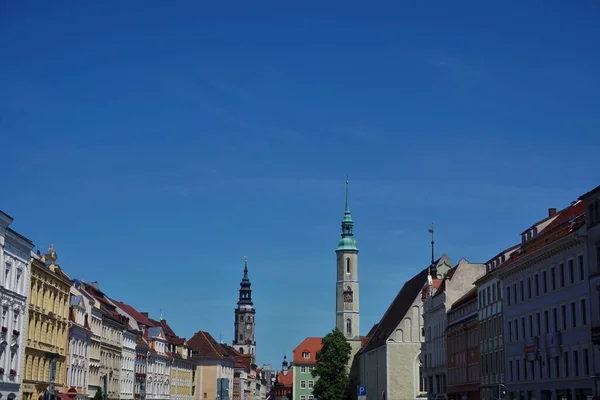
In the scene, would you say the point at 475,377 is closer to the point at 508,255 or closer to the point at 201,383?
the point at 508,255

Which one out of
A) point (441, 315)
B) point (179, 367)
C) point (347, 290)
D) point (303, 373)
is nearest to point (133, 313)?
point (179, 367)

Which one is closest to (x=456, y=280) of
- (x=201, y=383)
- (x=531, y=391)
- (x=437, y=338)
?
(x=437, y=338)

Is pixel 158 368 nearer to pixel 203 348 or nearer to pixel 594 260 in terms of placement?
pixel 203 348

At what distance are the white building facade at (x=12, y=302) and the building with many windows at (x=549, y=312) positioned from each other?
32.9 meters

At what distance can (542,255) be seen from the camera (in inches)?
2208

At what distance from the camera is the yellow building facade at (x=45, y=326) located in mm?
61531

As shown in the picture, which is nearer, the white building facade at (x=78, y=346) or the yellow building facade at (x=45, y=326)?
the yellow building facade at (x=45, y=326)

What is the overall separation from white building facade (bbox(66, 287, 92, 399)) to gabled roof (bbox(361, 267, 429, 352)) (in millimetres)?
49725

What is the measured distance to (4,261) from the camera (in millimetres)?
54781

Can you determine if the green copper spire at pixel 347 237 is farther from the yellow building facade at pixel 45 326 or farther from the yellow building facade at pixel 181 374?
the yellow building facade at pixel 45 326

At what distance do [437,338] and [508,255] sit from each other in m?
26.6

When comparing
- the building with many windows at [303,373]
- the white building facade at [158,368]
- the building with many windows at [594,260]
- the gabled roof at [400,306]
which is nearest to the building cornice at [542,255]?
the building with many windows at [594,260]

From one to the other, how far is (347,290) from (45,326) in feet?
341

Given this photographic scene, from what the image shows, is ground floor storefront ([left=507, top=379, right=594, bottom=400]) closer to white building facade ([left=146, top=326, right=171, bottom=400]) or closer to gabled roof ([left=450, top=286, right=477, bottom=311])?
gabled roof ([left=450, top=286, right=477, bottom=311])
